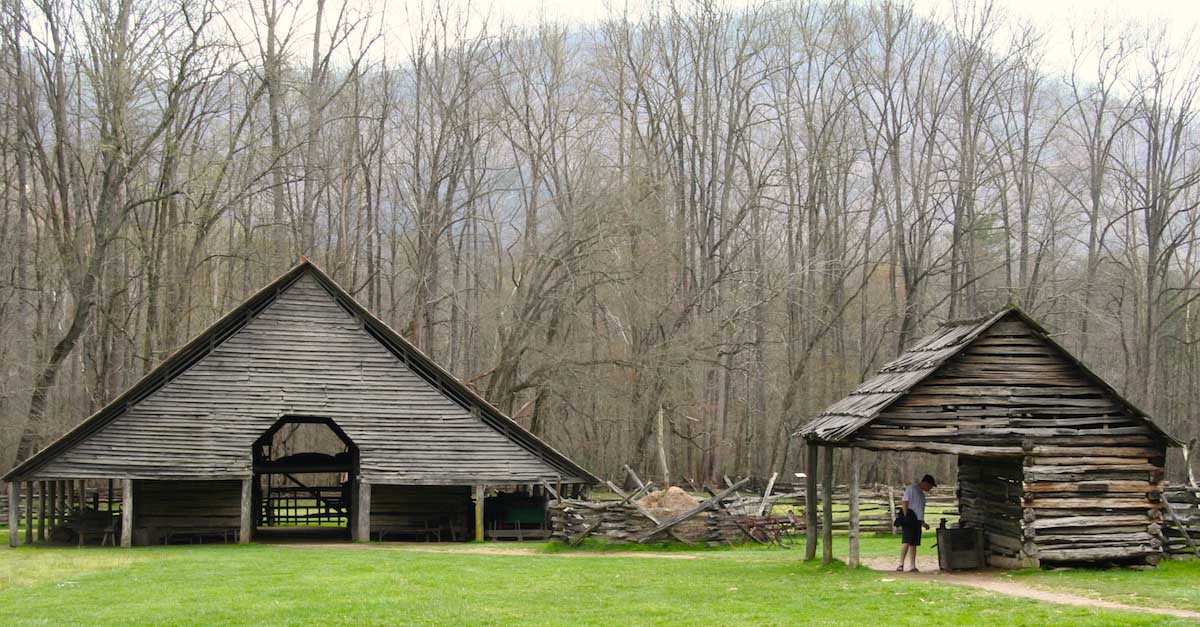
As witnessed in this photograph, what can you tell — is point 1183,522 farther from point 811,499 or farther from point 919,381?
point 811,499

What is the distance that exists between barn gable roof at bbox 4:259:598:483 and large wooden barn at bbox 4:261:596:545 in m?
0.04

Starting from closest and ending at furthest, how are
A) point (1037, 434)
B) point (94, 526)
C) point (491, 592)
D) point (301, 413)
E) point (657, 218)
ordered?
point (491, 592) < point (1037, 434) < point (301, 413) < point (94, 526) < point (657, 218)

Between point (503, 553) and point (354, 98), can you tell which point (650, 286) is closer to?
point (354, 98)

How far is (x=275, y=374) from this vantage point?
31219 millimetres

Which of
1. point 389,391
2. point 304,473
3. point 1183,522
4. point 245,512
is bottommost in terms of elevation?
point 245,512

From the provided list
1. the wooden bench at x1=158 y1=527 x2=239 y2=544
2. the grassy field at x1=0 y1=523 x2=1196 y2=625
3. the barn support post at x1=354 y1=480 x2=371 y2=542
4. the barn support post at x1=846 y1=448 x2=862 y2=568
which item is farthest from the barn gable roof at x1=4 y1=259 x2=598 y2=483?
the barn support post at x1=846 y1=448 x2=862 y2=568

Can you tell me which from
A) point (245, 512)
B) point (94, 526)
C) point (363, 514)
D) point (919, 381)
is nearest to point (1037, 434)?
point (919, 381)

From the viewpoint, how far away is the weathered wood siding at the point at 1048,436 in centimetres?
1977

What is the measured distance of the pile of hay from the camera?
2848cm

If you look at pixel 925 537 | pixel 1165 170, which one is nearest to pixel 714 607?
pixel 925 537

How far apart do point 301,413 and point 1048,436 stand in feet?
59.3

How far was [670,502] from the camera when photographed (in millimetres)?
28750

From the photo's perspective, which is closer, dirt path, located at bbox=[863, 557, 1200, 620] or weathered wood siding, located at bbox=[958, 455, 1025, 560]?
dirt path, located at bbox=[863, 557, 1200, 620]

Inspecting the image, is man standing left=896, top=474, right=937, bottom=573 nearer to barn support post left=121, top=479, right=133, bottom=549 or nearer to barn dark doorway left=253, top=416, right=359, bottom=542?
barn dark doorway left=253, top=416, right=359, bottom=542
